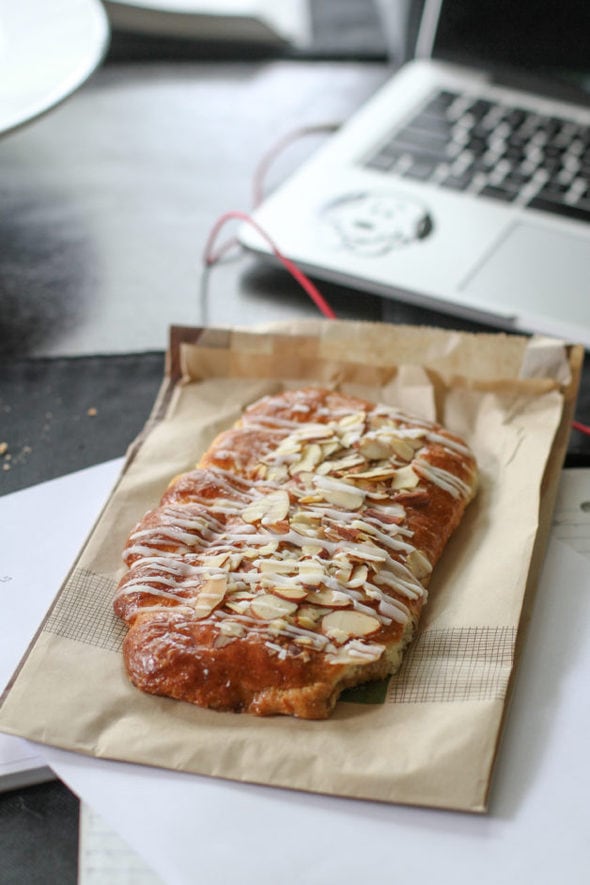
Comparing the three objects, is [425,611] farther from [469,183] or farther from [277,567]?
[469,183]

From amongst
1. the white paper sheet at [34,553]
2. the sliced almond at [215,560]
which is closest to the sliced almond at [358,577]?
the sliced almond at [215,560]

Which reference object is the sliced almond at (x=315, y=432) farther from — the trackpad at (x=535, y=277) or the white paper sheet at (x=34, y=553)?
the trackpad at (x=535, y=277)

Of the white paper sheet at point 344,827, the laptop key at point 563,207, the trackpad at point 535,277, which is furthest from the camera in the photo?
the laptop key at point 563,207

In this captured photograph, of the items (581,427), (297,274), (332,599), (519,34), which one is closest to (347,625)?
(332,599)

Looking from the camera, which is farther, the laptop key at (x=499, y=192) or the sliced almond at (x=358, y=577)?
the laptop key at (x=499, y=192)

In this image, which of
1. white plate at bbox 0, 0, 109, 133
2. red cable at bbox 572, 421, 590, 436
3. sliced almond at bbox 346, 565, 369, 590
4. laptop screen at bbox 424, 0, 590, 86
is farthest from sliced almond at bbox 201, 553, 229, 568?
laptop screen at bbox 424, 0, 590, 86

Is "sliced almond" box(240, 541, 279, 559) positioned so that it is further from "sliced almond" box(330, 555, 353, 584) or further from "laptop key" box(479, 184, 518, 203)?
"laptop key" box(479, 184, 518, 203)

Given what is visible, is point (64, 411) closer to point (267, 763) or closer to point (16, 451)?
point (16, 451)
